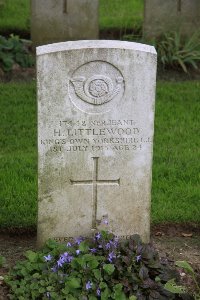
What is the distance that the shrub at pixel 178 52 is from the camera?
8773mm

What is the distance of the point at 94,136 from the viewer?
16.4ft

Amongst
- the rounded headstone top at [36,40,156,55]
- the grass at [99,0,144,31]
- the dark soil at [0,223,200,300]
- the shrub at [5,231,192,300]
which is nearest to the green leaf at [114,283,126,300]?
the shrub at [5,231,192,300]

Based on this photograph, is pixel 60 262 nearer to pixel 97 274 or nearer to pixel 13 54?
pixel 97 274

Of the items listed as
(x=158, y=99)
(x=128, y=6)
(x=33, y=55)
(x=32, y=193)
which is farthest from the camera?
(x=128, y=6)

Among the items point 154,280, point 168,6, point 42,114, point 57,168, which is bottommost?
point 154,280

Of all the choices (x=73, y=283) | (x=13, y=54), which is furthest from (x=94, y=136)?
(x=13, y=54)

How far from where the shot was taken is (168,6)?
8977mm

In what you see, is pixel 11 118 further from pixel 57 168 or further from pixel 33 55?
pixel 57 168

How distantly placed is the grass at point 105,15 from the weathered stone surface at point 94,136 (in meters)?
4.67

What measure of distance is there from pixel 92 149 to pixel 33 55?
403 centimetres

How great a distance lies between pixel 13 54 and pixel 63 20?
684 mm

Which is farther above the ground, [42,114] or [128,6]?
[128,6]

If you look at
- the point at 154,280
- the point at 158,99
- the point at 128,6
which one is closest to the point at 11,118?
the point at 158,99

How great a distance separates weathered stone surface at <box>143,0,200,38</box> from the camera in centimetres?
893
